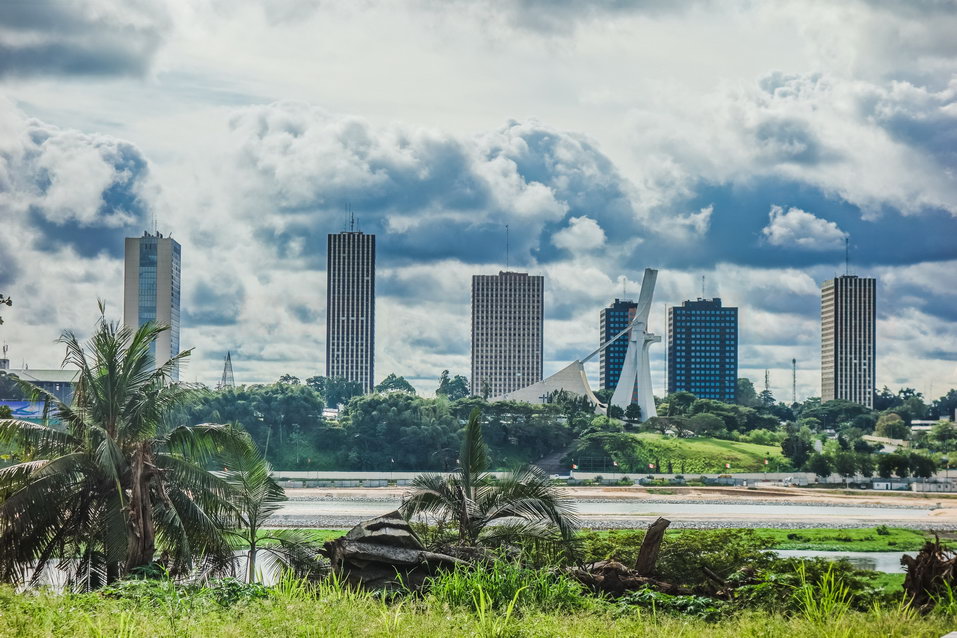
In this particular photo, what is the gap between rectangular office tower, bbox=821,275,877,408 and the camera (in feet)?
552

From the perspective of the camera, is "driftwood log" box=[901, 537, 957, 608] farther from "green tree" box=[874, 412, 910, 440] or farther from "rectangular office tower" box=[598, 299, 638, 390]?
"rectangular office tower" box=[598, 299, 638, 390]

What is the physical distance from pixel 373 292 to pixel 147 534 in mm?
157969

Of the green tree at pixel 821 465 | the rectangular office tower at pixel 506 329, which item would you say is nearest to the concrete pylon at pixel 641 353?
the green tree at pixel 821 465

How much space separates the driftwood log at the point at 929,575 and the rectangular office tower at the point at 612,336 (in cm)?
16663

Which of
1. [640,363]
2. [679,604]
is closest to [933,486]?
[640,363]

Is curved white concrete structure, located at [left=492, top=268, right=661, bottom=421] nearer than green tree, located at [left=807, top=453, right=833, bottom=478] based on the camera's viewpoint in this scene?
No

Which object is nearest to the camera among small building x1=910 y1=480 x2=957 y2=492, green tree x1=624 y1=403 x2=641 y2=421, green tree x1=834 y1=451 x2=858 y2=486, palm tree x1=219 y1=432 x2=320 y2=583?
palm tree x1=219 y1=432 x2=320 y2=583

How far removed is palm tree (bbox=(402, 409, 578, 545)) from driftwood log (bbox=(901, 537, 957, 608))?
3.97 m

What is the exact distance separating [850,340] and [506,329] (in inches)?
2189

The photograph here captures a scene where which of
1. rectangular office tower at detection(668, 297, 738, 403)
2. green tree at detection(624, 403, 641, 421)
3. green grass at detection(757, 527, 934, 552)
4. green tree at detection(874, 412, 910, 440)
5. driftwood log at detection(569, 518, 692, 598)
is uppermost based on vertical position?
rectangular office tower at detection(668, 297, 738, 403)

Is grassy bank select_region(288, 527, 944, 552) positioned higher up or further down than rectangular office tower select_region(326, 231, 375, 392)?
further down

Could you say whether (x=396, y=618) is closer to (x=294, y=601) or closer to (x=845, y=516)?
(x=294, y=601)

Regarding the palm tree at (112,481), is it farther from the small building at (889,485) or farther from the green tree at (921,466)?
the green tree at (921,466)

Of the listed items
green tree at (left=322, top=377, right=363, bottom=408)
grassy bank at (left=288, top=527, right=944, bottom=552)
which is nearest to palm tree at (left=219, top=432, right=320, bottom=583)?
grassy bank at (left=288, top=527, right=944, bottom=552)
